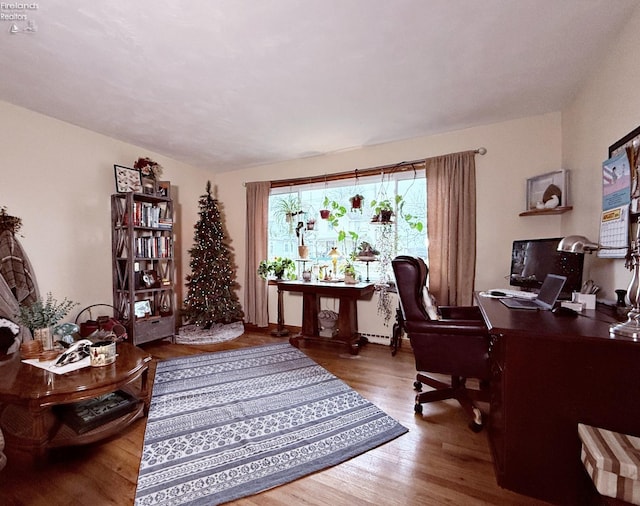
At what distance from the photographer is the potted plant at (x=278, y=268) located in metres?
4.09

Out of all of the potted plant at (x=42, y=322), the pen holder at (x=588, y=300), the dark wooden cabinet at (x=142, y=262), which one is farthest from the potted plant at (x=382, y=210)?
the potted plant at (x=42, y=322)

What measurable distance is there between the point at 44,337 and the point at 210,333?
7.07ft

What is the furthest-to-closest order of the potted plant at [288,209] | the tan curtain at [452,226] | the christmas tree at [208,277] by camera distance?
the potted plant at [288,209]
the christmas tree at [208,277]
the tan curtain at [452,226]

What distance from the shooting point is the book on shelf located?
5.68 feet

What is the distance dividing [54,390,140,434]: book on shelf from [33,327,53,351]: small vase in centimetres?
49

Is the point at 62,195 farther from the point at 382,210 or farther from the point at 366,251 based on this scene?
the point at 382,210

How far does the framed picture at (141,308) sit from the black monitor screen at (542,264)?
3.94m

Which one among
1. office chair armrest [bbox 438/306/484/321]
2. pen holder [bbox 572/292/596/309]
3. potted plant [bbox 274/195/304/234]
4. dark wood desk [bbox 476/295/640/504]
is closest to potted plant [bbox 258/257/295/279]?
potted plant [bbox 274/195/304/234]

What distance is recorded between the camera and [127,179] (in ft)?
11.7

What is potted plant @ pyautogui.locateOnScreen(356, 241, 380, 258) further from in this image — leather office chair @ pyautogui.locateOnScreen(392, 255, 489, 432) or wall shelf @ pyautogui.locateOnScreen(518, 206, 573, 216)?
wall shelf @ pyautogui.locateOnScreen(518, 206, 573, 216)

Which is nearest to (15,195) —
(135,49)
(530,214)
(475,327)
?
(135,49)

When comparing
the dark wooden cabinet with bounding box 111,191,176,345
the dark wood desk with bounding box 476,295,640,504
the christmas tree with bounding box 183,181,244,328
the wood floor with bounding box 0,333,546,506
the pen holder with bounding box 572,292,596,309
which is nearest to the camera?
the dark wood desk with bounding box 476,295,640,504

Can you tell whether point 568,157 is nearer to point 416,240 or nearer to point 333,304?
point 416,240

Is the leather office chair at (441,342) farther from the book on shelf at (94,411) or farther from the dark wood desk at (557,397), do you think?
the book on shelf at (94,411)
